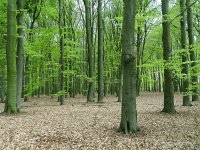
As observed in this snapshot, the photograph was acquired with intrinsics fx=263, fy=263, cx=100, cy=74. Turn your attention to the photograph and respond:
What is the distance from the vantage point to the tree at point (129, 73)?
8.52 m

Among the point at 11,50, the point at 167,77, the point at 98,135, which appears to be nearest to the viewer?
the point at 98,135

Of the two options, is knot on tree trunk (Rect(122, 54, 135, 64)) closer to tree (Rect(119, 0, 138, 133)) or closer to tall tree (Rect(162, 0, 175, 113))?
tree (Rect(119, 0, 138, 133))

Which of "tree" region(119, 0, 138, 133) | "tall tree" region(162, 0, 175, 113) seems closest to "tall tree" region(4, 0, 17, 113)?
"tree" region(119, 0, 138, 133)

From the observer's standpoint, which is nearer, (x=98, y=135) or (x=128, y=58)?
(x=98, y=135)

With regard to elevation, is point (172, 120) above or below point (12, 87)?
below

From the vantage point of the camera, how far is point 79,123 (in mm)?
10414

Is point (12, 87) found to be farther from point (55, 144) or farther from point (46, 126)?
point (55, 144)

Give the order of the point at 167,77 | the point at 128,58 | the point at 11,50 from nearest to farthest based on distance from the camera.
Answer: the point at 128,58 < the point at 167,77 < the point at 11,50

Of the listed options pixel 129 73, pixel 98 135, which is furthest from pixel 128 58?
pixel 98 135

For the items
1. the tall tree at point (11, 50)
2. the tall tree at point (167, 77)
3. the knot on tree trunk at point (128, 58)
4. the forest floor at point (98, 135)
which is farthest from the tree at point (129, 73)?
the tall tree at point (11, 50)

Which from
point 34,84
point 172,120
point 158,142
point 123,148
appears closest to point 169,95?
point 172,120

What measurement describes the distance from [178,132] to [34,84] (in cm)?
1520

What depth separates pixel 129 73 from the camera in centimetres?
862

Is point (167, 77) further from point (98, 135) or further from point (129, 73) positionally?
→ point (98, 135)
